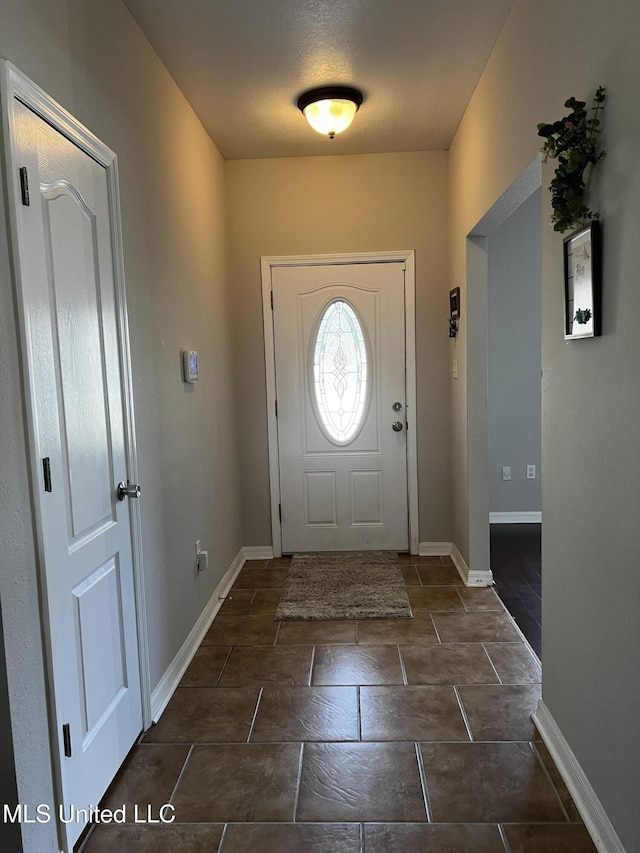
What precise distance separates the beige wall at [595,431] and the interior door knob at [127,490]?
4.90 ft

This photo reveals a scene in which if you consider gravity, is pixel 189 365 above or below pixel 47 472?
above

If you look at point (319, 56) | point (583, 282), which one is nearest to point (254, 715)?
point (583, 282)

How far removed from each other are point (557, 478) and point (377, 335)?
7.85 ft

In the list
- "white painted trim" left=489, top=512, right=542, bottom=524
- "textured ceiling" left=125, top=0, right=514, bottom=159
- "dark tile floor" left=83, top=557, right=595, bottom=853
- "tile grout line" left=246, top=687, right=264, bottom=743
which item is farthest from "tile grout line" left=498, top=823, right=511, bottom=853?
"white painted trim" left=489, top=512, right=542, bottom=524

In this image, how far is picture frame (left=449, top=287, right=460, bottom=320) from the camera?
3.75m

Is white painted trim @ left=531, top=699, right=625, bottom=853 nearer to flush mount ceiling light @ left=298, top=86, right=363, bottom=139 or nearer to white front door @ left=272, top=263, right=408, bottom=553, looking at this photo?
white front door @ left=272, top=263, right=408, bottom=553

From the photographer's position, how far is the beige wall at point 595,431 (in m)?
1.48

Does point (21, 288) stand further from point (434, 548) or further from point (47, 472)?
point (434, 548)

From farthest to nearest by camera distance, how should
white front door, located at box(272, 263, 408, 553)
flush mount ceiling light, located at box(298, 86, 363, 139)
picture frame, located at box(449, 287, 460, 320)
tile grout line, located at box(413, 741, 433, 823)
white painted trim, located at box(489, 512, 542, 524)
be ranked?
1. white painted trim, located at box(489, 512, 542, 524)
2. white front door, located at box(272, 263, 408, 553)
3. picture frame, located at box(449, 287, 460, 320)
4. flush mount ceiling light, located at box(298, 86, 363, 139)
5. tile grout line, located at box(413, 741, 433, 823)

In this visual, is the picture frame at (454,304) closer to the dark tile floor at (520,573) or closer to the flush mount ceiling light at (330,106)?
the flush mount ceiling light at (330,106)

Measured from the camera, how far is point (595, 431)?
170 centimetres

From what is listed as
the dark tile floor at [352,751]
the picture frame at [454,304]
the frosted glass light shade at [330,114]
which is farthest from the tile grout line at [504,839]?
the frosted glass light shade at [330,114]

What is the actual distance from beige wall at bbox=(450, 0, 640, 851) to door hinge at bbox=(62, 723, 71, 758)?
4.98 feet

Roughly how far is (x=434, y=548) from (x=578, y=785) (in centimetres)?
251
